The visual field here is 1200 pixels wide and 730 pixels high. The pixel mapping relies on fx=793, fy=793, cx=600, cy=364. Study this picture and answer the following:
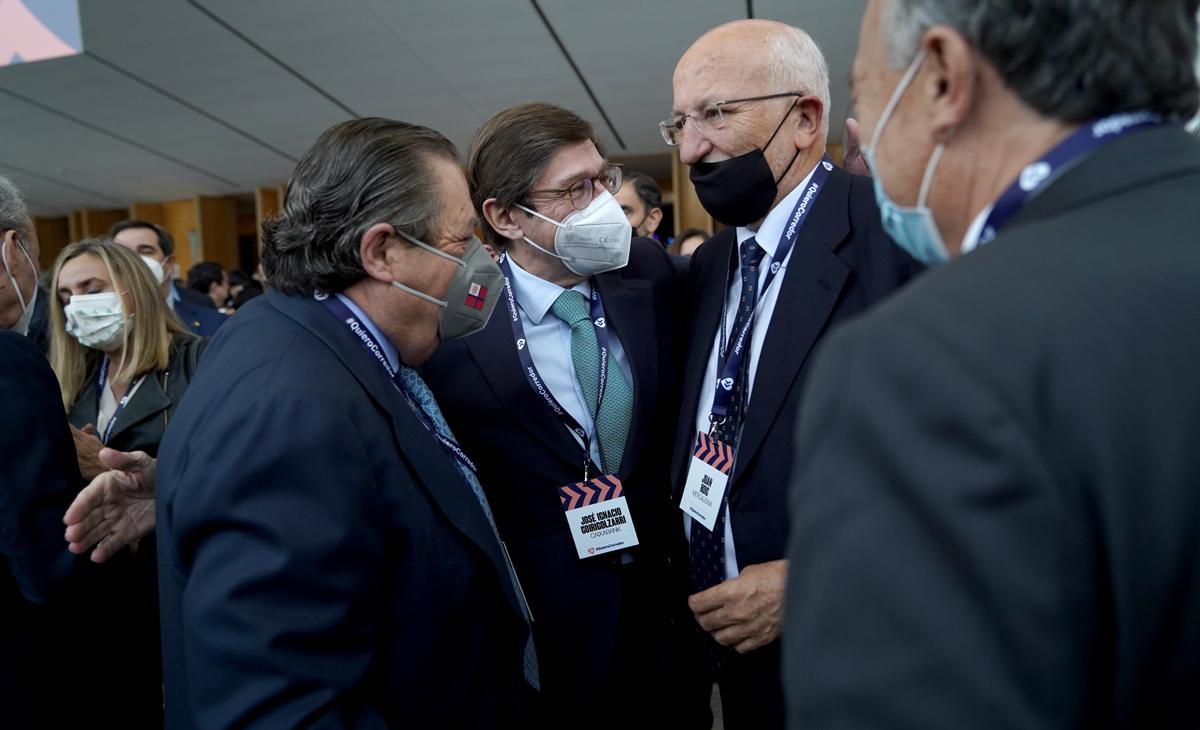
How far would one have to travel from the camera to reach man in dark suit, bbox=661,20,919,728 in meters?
1.52

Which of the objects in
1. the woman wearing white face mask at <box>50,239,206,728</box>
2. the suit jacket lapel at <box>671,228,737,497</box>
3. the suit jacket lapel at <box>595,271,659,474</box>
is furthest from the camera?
the woman wearing white face mask at <box>50,239,206,728</box>

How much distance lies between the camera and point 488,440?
187 cm

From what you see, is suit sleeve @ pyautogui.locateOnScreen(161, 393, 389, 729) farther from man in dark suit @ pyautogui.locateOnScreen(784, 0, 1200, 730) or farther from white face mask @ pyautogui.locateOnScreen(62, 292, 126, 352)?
white face mask @ pyautogui.locateOnScreen(62, 292, 126, 352)

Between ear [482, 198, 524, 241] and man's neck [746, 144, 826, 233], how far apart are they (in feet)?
1.98

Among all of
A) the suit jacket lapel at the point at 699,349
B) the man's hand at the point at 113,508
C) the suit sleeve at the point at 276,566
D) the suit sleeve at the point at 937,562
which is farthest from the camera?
the suit jacket lapel at the point at 699,349

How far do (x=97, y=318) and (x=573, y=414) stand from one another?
189 centimetres

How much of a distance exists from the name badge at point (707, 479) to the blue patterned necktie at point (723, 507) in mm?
15

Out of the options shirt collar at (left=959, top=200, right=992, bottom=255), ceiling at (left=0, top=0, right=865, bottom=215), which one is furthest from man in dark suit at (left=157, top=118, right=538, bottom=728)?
ceiling at (left=0, top=0, right=865, bottom=215)

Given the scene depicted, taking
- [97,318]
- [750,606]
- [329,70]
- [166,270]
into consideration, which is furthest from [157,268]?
[750,606]

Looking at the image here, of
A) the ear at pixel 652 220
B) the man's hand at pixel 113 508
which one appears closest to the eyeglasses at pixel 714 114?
the man's hand at pixel 113 508

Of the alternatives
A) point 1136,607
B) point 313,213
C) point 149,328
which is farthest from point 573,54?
point 1136,607

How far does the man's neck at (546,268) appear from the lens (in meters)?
2.01

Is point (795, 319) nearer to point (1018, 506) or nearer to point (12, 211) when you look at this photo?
point (1018, 506)

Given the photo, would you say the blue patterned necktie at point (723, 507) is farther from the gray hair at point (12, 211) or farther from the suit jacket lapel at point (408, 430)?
the gray hair at point (12, 211)
